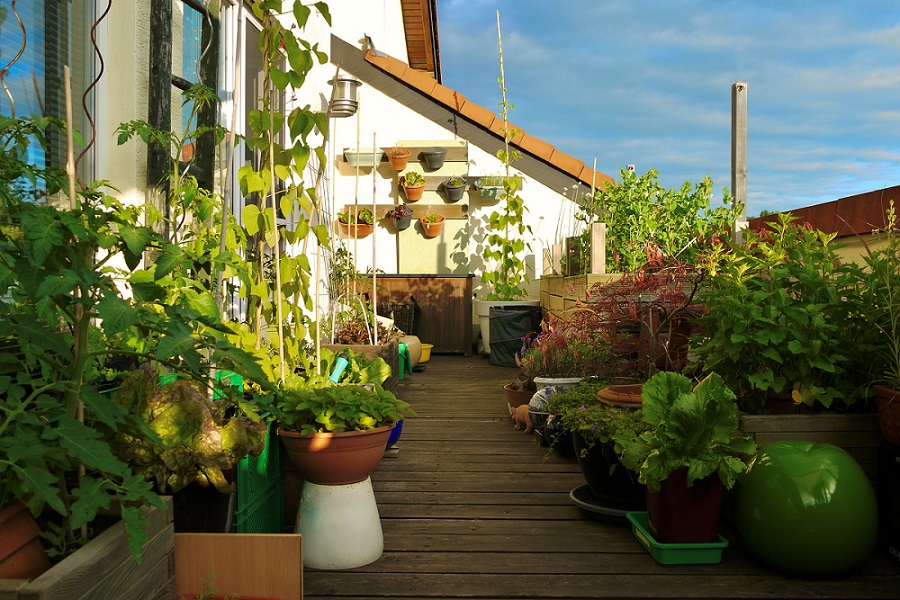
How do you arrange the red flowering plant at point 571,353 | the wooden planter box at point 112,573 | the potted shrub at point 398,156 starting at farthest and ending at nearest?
the potted shrub at point 398,156
the red flowering plant at point 571,353
the wooden planter box at point 112,573

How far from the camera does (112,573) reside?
1.33 meters

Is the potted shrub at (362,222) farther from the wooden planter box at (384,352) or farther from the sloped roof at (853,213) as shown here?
the sloped roof at (853,213)

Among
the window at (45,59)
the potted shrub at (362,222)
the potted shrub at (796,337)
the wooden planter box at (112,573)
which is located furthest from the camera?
the potted shrub at (362,222)

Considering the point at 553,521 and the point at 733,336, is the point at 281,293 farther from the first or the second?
the point at 733,336

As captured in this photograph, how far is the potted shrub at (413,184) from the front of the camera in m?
7.99

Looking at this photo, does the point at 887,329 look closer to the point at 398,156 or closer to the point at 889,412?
the point at 889,412

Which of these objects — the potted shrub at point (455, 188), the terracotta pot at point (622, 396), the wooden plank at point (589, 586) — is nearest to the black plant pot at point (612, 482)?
the terracotta pot at point (622, 396)

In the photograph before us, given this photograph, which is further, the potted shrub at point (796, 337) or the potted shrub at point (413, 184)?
the potted shrub at point (413, 184)

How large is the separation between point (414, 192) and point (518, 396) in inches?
164

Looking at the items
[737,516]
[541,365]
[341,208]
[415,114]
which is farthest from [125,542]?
[415,114]

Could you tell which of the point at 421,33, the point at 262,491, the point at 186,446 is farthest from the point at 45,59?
the point at 421,33

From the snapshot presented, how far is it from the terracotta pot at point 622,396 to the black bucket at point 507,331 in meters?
3.90

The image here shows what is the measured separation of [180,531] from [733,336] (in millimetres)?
1820

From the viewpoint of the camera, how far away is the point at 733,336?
8.22ft
